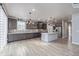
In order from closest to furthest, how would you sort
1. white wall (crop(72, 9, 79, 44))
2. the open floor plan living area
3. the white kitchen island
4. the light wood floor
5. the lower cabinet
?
the light wood floor, the open floor plan living area, white wall (crop(72, 9, 79, 44)), the lower cabinet, the white kitchen island

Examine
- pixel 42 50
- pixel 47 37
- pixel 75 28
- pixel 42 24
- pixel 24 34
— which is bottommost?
pixel 42 50

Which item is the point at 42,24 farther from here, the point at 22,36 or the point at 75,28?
the point at 22,36

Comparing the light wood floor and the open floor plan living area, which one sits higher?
the open floor plan living area

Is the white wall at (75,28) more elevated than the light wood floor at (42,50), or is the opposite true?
the white wall at (75,28)

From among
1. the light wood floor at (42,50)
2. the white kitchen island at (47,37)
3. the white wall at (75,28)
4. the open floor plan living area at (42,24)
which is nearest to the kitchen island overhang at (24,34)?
the open floor plan living area at (42,24)

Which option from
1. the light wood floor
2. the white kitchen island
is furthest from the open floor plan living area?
the white kitchen island

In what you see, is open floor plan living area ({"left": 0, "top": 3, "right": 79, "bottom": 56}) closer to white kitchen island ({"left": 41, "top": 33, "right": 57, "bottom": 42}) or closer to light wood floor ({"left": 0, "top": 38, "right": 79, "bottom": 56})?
light wood floor ({"left": 0, "top": 38, "right": 79, "bottom": 56})

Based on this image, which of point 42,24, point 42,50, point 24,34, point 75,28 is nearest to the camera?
point 42,50

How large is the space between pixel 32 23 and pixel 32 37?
1511 millimetres

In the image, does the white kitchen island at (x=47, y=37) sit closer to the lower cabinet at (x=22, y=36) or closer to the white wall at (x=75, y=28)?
the lower cabinet at (x=22, y=36)

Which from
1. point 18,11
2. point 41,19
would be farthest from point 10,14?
point 41,19

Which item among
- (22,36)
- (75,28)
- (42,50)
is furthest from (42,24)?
(22,36)

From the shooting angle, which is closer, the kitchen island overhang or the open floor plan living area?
the open floor plan living area

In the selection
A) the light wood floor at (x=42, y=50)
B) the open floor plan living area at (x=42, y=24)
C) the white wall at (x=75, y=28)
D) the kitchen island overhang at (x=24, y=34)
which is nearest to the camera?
the light wood floor at (x=42, y=50)
